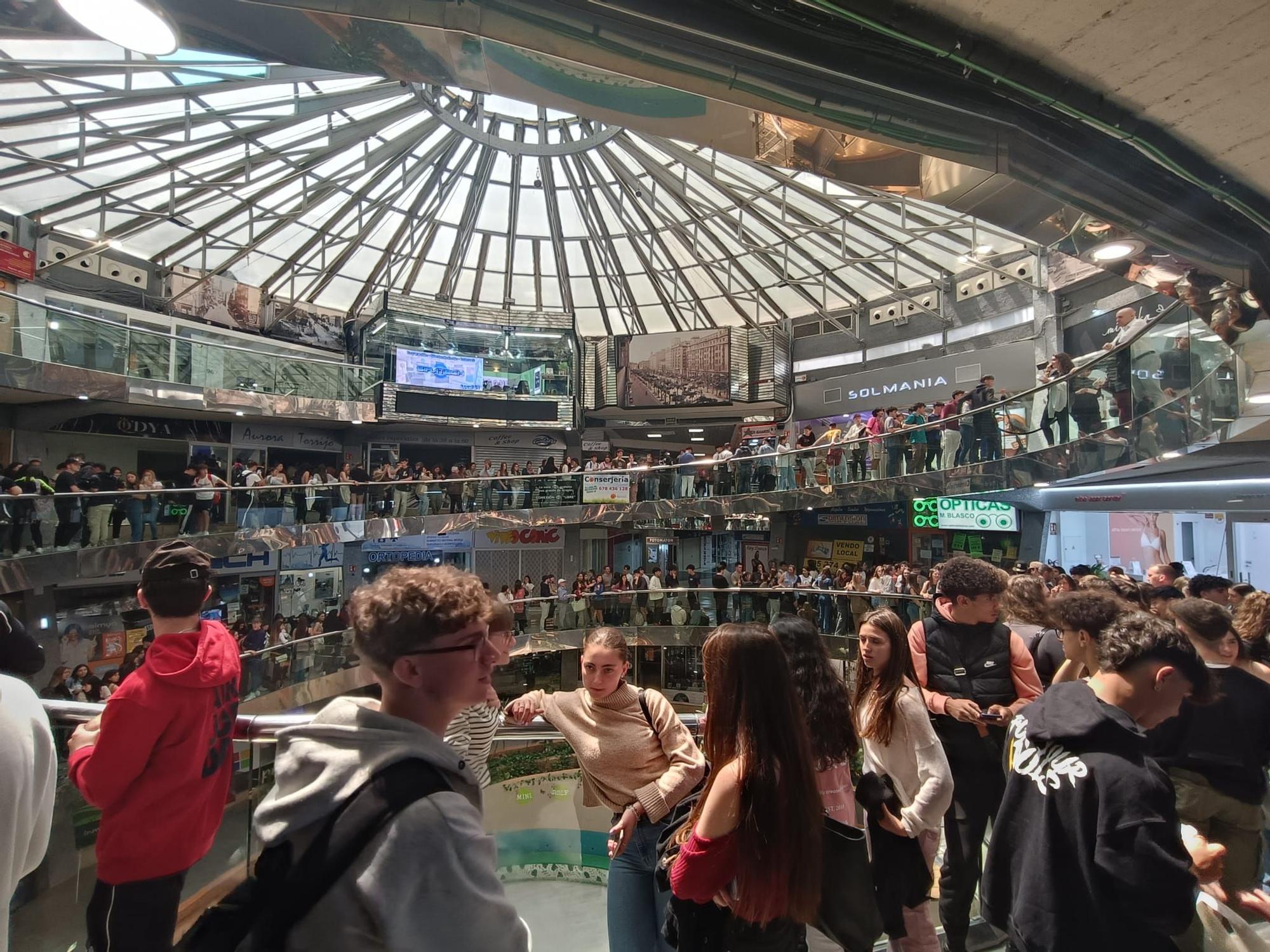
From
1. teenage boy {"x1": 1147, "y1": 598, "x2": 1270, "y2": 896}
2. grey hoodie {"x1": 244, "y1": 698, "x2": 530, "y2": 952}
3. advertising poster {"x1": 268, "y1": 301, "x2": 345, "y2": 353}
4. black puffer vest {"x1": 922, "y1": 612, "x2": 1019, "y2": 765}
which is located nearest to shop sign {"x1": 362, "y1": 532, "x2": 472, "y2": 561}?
advertising poster {"x1": 268, "y1": 301, "x2": 345, "y2": 353}

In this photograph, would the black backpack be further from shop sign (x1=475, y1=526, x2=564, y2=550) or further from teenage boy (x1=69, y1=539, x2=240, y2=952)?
shop sign (x1=475, y1=526, x2=564, y2=550)

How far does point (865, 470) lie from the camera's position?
1184cm

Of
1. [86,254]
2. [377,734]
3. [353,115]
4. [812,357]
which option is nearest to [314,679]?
[86,254]

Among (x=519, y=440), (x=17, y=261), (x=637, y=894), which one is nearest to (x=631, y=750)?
(x=637, y=894)

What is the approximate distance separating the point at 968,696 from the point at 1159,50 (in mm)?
2531

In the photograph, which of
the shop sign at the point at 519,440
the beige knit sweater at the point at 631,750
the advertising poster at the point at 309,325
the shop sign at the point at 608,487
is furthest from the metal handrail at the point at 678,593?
the advertising poster at the point at 309,325

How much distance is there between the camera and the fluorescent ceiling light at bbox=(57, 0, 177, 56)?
2211 millimetres

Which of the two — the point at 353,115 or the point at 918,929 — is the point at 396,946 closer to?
the point at 918,929

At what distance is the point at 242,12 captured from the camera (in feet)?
8.08

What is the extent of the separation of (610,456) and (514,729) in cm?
1956

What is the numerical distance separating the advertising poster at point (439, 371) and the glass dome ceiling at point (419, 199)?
229 cm

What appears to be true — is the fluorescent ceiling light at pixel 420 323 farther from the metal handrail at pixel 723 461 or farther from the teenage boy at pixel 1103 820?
the teenage boy at pixel 1103 820

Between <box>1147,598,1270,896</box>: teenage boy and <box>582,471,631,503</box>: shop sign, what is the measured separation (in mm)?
12479

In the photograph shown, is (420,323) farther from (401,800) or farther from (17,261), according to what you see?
(401,800)
